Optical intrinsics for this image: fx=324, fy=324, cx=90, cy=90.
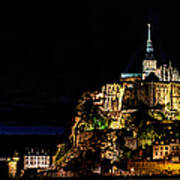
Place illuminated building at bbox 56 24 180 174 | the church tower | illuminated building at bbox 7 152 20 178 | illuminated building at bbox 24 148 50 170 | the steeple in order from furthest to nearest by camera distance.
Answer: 1. the steeple
2. the church tower
3. illuminated building at bbox 56 24 180 174
4. illuminated building at bbox 24 148 50 170
5. illuminated building at bbox 7 152 20 178

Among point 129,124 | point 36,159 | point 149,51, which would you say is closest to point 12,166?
point 36,159

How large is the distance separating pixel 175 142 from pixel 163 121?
1560 mm

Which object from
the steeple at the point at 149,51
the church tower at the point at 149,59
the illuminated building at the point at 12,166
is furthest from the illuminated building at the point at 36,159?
the steeple at the point at 149,51

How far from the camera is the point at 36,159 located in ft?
46.4

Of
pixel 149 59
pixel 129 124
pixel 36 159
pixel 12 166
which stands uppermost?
pixel 149 59

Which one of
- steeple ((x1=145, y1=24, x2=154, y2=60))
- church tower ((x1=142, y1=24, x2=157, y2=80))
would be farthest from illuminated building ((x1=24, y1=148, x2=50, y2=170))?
steeple ((x1=145, y1=24, x2=154, y2=60))

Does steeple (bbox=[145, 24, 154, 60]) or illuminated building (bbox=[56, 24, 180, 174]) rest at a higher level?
steeple (bbox=[145, 24, 154, 60])

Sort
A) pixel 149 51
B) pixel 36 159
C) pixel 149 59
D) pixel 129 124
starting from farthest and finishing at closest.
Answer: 1. pixel 149 51
2. pixel 149 59
3. pixel 129 124
4. pixel 36 159

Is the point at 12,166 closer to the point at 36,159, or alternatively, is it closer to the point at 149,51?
the point at 36,159

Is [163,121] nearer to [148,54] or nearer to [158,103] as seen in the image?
[158,103]

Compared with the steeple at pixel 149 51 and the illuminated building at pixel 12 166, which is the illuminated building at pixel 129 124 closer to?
the illuminated building at pixel 12 166

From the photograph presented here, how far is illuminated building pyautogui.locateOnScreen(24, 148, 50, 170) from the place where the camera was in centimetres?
1401

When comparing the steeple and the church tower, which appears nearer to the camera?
the church tower

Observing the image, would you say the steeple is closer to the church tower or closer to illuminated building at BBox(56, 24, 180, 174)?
the church tower
